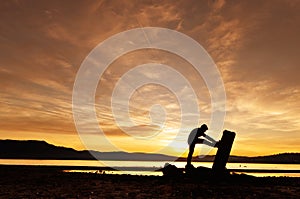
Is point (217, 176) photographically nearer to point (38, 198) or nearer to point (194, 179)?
point (194, 179)

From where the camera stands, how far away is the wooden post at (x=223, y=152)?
76.6 ft

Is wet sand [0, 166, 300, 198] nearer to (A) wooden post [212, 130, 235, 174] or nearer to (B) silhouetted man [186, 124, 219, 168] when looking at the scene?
(A) wooden post [212, 130, 235, 174]

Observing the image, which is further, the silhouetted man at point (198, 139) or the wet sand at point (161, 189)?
the silhouetted man at point (198, 139)

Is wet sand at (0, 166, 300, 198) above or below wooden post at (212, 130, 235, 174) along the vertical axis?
below

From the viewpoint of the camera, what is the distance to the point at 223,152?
23.4 meters

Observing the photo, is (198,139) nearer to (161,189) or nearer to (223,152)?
(223,152)

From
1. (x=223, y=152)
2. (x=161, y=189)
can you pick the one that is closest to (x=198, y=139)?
(x=223, y=152)

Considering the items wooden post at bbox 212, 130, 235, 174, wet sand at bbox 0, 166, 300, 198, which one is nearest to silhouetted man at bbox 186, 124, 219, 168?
wooden post at bbox 212, 130, 235, 174

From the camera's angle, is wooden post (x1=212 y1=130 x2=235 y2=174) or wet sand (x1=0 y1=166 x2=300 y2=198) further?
wooden post (x1=212 y1=130 x2=235 y2=174)

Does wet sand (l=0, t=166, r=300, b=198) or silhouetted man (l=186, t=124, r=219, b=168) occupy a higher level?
silhouetted man (l=186, t=124, r=219, b=168)

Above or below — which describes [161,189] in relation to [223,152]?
below

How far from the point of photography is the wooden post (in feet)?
76.6

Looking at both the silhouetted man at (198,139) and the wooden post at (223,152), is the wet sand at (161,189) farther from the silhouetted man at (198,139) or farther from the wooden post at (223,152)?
the silhouetted man at (198,139)

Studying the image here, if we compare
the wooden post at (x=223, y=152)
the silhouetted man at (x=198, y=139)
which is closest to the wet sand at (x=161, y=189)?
the wooden post at (x=223, y=152)
